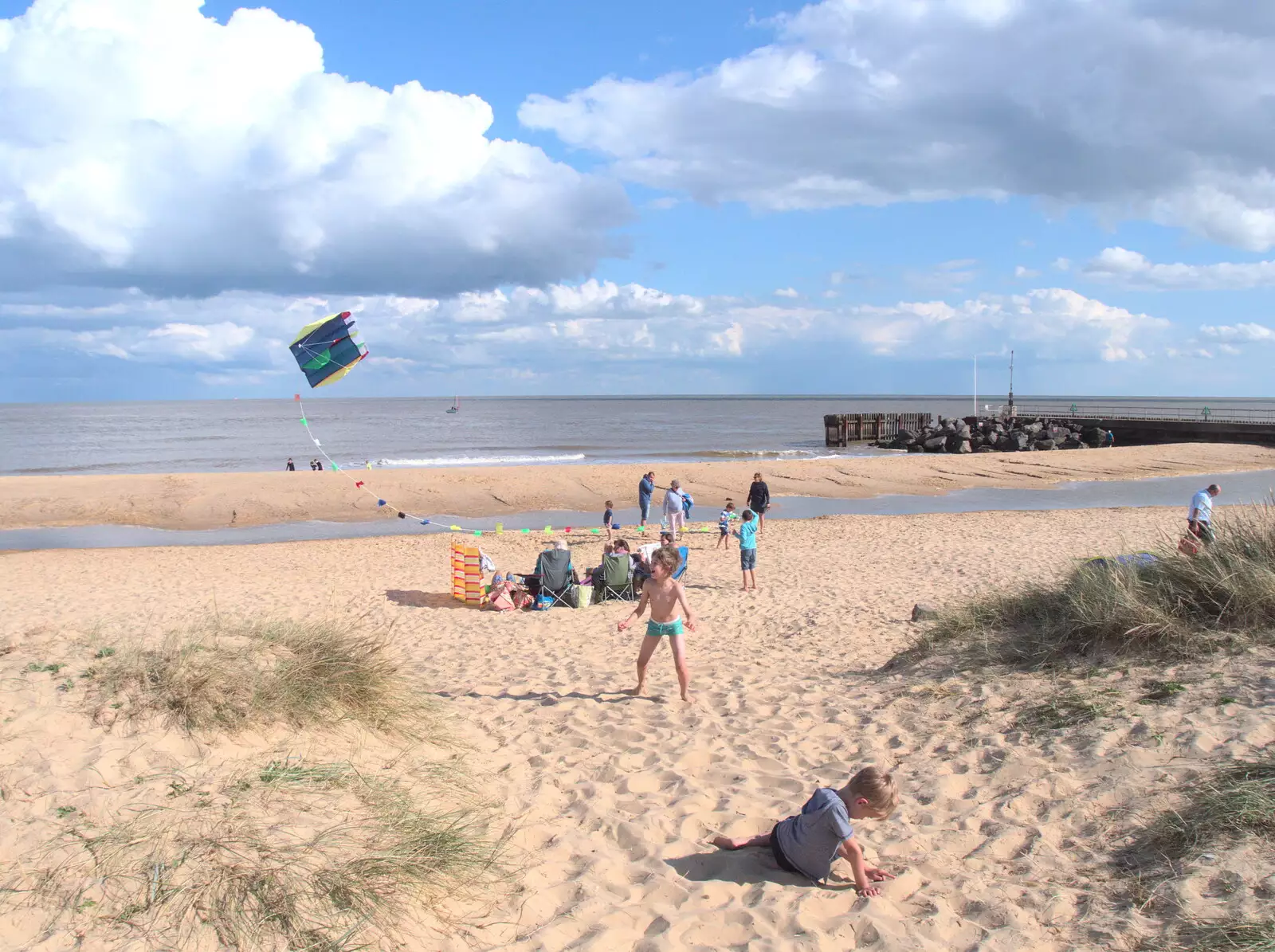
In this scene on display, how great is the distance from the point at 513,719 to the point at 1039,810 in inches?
149

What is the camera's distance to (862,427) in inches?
2064

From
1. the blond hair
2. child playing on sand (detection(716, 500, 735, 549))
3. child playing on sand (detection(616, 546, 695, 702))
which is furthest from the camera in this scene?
child playing on sand (detection(716, 500, 735, 549))

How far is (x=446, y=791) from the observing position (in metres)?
4.73

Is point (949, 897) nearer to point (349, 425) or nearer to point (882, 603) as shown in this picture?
point (882, 603)

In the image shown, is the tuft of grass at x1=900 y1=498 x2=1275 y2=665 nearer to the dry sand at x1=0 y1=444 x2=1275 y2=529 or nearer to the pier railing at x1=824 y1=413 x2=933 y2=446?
the dry sand at x1=0 y1=444 x2=1275 y2=529

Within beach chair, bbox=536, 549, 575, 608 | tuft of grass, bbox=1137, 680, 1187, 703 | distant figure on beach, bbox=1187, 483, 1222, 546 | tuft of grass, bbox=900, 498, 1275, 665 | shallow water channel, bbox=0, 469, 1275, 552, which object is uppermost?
distant figure on beach, bbox=1187, 483, 1222, 546

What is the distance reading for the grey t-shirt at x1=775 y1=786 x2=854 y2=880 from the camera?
3816 millimetres

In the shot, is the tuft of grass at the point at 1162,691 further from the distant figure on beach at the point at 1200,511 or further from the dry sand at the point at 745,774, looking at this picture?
the distant figure on beach at the point at 1200,511

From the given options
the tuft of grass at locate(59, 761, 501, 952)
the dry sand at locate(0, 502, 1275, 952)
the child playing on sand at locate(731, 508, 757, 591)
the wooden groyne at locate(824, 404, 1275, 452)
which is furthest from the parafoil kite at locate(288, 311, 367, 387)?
the wooden groyne at locate(824, 404, 1275, 452)

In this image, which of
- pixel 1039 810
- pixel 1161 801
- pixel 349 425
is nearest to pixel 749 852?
pixel 1039 810

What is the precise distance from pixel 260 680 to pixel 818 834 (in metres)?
3.37

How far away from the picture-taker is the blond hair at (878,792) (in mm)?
3793

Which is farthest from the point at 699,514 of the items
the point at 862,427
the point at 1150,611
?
the point at 862,427

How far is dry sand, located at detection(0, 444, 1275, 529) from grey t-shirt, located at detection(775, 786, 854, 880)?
20.2 metres
